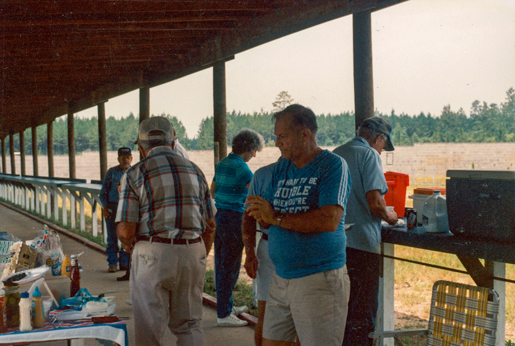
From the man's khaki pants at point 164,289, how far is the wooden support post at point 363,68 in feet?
4.89

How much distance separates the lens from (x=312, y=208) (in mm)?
1994

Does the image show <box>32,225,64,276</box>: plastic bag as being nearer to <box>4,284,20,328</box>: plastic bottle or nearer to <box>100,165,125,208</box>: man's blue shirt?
<box>4,284,20,328</box>: plastic bottle

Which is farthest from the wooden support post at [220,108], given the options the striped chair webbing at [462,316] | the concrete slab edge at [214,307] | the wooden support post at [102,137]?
A: the wooden support post at [102,137]

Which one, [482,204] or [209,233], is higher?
[482,204]

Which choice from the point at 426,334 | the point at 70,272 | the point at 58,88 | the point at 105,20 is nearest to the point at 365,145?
the point at 426,334

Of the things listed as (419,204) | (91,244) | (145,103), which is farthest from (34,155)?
(419,204)

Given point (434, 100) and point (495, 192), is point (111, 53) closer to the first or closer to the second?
point (495, 192)

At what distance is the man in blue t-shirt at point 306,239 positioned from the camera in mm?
1947

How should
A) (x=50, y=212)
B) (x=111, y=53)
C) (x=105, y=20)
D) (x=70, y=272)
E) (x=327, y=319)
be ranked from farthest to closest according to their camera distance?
(x=50, y=212) → (x=111, y=53) → (x=105, y=20) → (x=70, y=272) → (x=327, y=319)

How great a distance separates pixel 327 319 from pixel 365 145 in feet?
3.98

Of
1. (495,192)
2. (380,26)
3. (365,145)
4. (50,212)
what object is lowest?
(50,212)

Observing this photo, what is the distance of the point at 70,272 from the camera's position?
2.73 m

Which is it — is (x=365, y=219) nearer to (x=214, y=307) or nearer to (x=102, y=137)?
(x=214, y=307)

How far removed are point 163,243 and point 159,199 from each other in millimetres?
222
